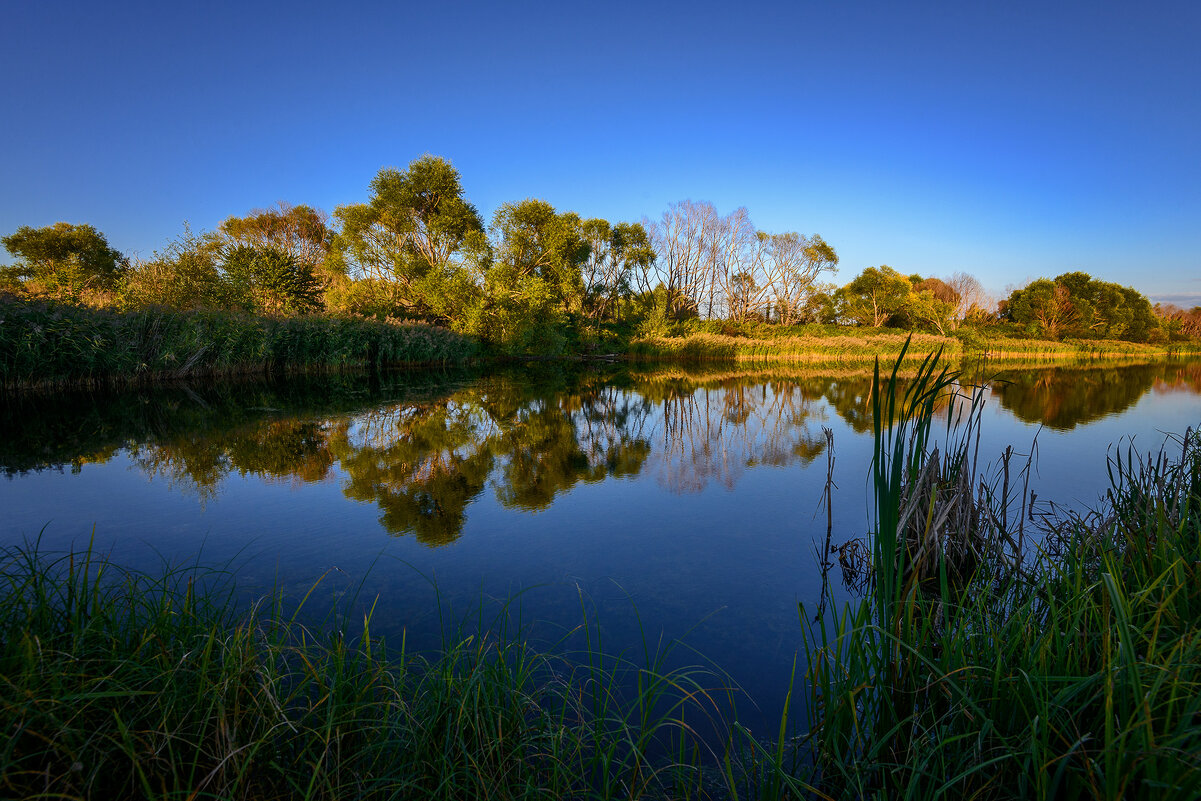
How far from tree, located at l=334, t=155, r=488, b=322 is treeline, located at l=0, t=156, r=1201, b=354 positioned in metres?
0.07

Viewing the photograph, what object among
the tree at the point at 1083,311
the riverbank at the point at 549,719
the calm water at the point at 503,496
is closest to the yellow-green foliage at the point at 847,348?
the tree at the point at 1083,311

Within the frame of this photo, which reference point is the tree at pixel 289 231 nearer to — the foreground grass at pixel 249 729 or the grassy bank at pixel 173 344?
the grassy bank at pixel 173 344

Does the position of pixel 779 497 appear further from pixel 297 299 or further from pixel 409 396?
pixel 297 299

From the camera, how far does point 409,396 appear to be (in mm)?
12914

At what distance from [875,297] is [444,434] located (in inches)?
1663

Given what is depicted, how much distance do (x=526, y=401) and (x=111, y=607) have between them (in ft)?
34.7

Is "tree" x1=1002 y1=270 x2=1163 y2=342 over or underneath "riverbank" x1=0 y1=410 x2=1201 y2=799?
over

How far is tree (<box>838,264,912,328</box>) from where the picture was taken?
41.7 meters

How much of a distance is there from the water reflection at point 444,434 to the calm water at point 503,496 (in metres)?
0.05

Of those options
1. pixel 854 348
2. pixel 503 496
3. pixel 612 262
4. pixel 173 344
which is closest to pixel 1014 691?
pixel 503 496

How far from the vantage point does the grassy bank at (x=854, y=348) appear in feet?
90.9

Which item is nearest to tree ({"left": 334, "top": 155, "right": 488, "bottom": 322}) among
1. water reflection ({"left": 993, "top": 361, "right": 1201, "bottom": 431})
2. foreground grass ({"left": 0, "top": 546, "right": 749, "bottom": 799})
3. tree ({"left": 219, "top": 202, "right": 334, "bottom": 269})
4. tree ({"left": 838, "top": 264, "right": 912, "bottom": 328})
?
tree ({"left": 219, "top": 202, "right": 334, "bottom": 269})

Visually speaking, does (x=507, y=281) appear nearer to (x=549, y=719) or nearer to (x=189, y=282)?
(x=189, y=282)

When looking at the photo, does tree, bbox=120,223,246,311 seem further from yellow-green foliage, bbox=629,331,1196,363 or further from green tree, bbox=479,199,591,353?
yellow-green foliage, bbox=629,331,1196,363
